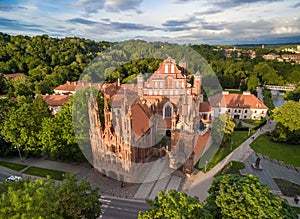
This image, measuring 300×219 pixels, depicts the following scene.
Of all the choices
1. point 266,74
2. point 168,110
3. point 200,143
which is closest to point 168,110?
point 168,110

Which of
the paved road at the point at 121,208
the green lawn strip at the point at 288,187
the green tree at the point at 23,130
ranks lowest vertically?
the paved road at the point at 121,208

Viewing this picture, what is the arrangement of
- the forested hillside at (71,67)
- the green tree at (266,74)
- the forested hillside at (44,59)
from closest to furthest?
the forested hillside at (71,67), the forested hillside at (44,59), the green tree at (266,74)

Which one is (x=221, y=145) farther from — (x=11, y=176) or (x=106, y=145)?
(x=11, y=176)

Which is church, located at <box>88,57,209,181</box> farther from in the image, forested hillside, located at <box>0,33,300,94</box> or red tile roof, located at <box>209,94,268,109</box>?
forested hillside, located at <box>0,33,300,94</box>

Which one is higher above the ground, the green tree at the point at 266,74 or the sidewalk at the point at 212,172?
the green tree at the point at 266,74

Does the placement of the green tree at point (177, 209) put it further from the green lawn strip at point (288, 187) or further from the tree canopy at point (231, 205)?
the green lawn strip at point (288, 187)

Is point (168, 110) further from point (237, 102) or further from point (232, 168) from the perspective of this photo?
point (237, 102)

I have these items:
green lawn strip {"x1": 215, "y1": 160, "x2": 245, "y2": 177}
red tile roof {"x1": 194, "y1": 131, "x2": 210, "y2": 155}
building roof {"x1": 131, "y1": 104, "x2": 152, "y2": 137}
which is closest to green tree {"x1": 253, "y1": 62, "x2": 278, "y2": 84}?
red tile roof {"x1": 194, "y1": 131, "x2": 210, "y2": 155}

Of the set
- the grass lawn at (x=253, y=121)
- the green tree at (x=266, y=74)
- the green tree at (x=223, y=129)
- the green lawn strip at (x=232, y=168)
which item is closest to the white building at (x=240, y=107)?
the grass lawn at (x=253, y=121)

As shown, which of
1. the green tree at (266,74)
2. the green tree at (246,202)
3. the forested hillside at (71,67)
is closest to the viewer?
the green tree at (246,202)
